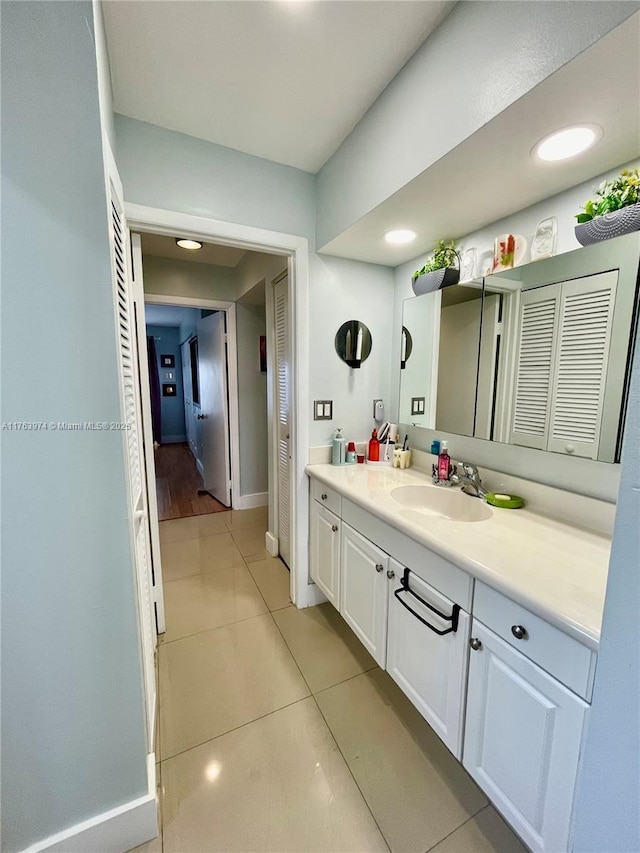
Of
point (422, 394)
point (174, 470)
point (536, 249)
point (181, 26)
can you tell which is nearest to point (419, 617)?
point (422, 394)

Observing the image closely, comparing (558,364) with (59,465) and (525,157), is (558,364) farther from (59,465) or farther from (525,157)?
(59,465)

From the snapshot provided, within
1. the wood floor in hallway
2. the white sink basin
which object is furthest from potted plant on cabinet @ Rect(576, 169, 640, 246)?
the wood floor in hallway

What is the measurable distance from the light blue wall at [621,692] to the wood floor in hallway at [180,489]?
341cm

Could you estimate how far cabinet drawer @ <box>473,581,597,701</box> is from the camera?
0.72 m

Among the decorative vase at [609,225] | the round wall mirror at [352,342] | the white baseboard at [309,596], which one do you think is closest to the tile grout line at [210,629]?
the white baseboard at [309,596]

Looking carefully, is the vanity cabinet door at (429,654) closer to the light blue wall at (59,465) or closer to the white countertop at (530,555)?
the white countertop at (530,555)

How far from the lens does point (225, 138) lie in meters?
1.52

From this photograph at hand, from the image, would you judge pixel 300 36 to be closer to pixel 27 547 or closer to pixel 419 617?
pixel 27 547

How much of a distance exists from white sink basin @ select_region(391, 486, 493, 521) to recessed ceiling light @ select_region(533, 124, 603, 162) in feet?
4.00

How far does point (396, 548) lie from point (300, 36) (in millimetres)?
1748

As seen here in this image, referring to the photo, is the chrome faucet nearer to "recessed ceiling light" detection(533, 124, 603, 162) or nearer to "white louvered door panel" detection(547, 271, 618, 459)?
"white louvered door panel" detection(547, 271, 618, 459)

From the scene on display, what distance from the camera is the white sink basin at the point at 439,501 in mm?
1462

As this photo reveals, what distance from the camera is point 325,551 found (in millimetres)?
1855

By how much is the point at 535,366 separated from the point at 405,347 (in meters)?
0.80
